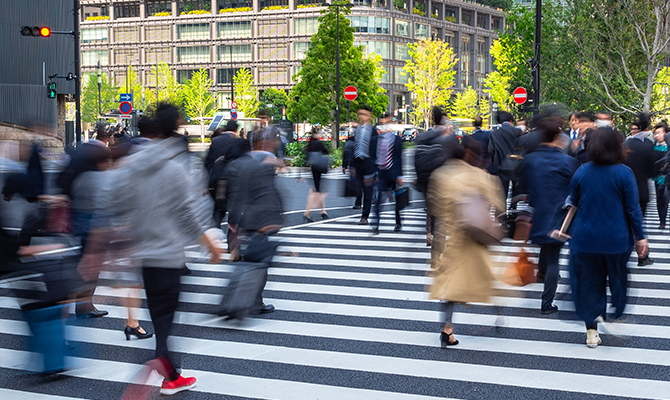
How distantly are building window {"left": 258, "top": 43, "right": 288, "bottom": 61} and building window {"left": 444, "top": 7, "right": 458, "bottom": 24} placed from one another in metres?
25.6

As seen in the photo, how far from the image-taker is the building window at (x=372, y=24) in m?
89.6

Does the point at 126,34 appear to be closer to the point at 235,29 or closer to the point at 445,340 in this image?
the point at 235,29

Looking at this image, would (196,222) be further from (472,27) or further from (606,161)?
(472,27)

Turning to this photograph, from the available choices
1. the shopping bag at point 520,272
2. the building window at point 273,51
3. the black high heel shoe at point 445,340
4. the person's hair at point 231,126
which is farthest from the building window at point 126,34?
the black high heel shoe at point 445,340

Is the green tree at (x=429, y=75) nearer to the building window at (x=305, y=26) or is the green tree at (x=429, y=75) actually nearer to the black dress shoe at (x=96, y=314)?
the building window at (x=305, y=26)

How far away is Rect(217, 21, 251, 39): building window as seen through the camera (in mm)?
95750

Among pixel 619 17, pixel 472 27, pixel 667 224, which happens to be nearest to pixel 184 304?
pixel 667 224

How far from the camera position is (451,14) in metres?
105

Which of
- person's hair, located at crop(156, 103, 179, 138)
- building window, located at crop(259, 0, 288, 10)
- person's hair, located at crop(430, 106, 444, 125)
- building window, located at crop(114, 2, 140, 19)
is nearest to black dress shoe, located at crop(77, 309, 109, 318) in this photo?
person's hair, located at crop(156, 103, 179, 138)

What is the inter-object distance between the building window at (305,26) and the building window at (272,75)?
207 inches

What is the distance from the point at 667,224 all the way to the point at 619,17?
51.7 feet

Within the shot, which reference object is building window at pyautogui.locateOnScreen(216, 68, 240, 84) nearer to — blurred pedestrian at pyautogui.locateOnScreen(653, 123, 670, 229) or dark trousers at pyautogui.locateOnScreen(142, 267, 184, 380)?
blurred pedestrian at pyautogui.locateOnScreen(653, 123, 670, 229)

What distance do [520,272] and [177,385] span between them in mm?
3312

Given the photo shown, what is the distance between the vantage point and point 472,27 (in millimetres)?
107938
